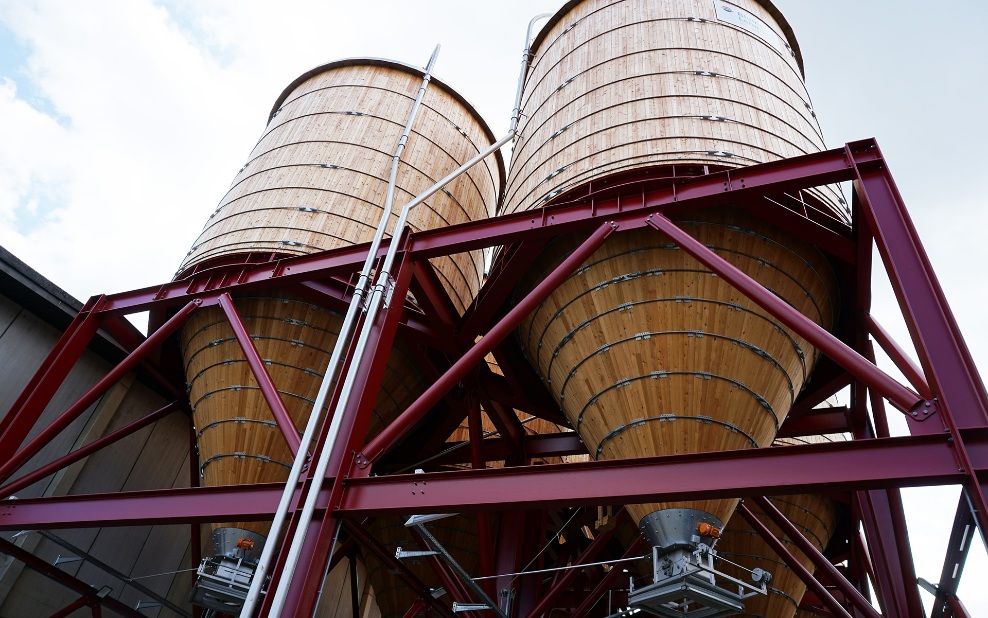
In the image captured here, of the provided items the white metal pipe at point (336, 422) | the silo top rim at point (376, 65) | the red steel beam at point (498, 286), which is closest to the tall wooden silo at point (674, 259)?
the red steel beam at point (498, 286)

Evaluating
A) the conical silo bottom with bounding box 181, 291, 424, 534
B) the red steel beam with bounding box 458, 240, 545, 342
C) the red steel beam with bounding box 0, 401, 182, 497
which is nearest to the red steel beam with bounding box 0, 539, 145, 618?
the red steel beam with bounding box 0, 401, 182, 497

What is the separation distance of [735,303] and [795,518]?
207 inches

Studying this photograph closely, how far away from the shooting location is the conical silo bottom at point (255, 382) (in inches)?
318

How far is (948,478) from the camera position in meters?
4.42

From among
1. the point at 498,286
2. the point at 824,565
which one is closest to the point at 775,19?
the point at 498,286

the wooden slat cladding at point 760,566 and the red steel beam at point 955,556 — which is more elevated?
the wooden slat cladding at point 760,566

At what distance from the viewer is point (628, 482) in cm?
513

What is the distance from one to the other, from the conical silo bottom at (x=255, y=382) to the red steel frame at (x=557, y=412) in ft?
1.25

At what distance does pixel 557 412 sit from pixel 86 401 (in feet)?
19.4

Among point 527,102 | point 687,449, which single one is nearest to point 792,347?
point 687,449

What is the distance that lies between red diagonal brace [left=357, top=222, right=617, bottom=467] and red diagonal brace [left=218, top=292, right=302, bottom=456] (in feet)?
2.49

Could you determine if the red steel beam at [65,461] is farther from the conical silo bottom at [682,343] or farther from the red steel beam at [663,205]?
the conical silo bottom at [682,343]

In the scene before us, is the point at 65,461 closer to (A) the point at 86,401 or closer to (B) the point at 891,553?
(A) the point at 86,401

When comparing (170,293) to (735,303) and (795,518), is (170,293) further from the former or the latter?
(795,518)
